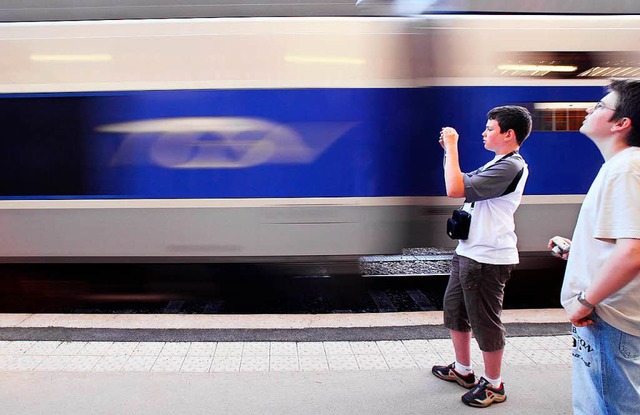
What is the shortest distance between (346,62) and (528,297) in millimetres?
3384

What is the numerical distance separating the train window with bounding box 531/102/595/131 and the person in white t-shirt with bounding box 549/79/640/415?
3289 mm

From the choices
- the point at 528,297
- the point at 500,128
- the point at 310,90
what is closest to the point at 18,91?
the point at 310,90

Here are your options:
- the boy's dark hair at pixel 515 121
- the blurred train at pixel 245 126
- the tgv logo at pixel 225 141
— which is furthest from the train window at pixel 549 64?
the boy's dark hair at pixel 515 121

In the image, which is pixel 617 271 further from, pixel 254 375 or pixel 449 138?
pixel 254 375

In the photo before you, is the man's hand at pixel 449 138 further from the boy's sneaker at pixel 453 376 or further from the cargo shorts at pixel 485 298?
the boy's sneaker at pixel 453 376

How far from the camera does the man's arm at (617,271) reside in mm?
1623

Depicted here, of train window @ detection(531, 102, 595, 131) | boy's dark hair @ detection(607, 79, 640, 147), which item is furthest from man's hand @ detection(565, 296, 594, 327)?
train window @ detection(531, 102, 595, 131)

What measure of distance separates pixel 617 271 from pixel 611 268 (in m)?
0.02

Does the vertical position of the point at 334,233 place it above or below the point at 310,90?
below

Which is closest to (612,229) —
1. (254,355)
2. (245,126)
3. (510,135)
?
(510,135)

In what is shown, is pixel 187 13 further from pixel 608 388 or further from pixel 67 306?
pixel 608 388

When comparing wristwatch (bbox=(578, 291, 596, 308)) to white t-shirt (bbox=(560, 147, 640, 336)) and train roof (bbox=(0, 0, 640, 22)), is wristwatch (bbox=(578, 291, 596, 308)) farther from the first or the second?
train roof (bbox=(0, 0, 640, 22))

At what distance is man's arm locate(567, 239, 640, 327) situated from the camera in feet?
5.32

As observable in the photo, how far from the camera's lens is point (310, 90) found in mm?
4738
